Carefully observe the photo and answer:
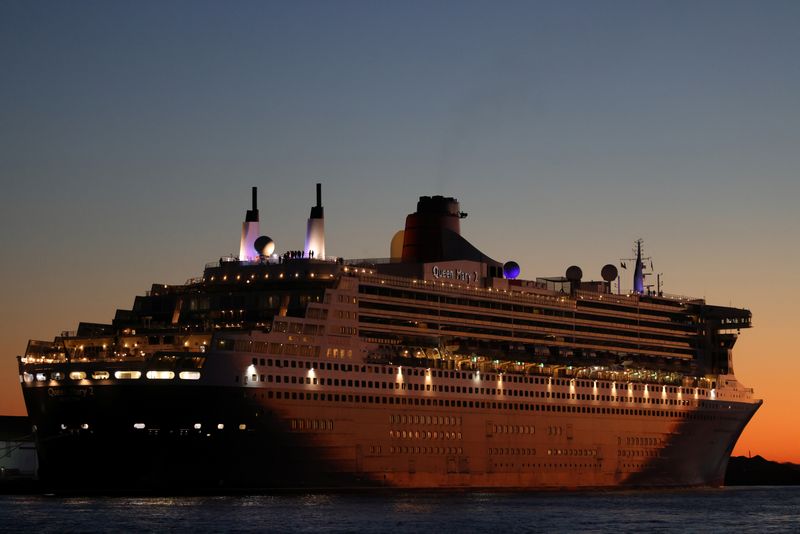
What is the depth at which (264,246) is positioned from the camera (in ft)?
352

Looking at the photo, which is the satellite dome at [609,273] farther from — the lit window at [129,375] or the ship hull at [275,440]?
the lit window at [129,375]

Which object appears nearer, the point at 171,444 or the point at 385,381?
the point at 171,444

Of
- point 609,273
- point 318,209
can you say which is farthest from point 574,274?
point 318,209

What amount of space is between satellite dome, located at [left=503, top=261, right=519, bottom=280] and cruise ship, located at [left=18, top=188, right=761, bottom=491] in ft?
0.33

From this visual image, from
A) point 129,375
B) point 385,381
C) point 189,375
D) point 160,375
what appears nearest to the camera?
point 189,375

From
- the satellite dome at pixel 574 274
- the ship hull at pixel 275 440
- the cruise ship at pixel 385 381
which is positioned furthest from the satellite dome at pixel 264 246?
the satellite dome at pixel 574 274

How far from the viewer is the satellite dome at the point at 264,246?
107062 millimetres

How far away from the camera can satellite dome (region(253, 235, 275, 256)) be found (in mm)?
107062

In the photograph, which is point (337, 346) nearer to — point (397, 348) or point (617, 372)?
point (397, 348)

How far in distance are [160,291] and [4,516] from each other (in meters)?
24.3

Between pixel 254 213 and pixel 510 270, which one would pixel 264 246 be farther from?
pixel 510 270

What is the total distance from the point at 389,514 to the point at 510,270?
3637 cm

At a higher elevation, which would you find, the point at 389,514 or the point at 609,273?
the point at 609,273

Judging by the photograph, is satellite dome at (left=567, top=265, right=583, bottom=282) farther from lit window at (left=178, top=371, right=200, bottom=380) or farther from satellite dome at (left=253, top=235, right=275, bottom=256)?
lit window at (left=178, top=371, right=200, bottom=380)
